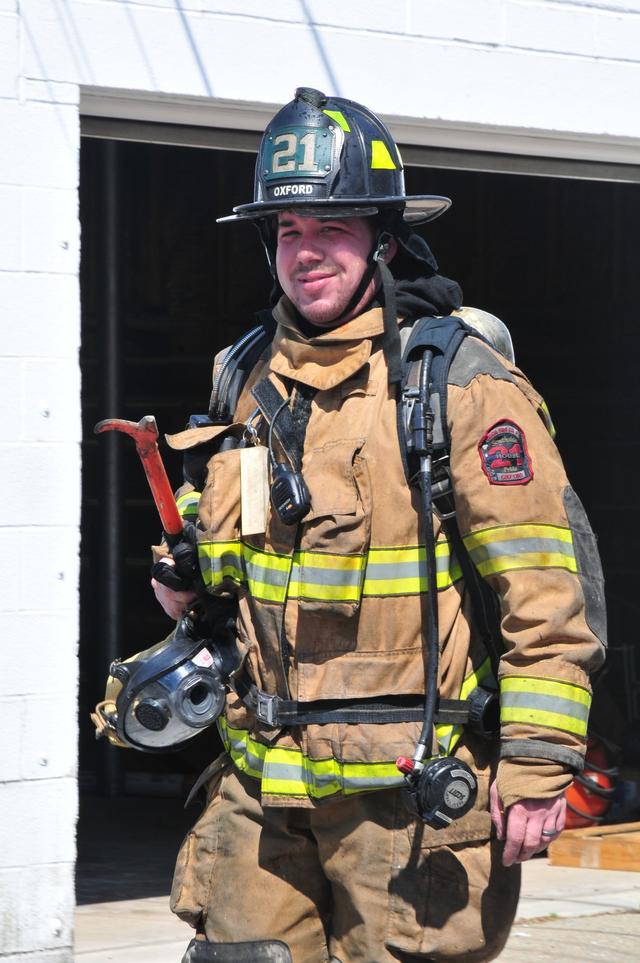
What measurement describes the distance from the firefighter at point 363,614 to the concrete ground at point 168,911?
1950 mm

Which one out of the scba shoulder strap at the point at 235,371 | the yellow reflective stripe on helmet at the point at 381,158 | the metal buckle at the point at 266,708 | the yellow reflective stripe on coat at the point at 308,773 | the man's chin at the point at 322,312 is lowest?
the yellow reflective stripe on coat at the point at 308,773

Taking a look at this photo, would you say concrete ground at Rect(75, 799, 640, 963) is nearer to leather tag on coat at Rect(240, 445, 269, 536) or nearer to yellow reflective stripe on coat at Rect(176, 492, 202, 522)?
yellow reflective stripe on coat at Rect(176, 492, 202, 522)

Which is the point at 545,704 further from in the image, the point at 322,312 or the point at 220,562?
the point at 322,312

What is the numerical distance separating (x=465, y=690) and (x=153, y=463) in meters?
0.75

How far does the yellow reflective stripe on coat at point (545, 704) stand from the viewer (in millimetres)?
2723

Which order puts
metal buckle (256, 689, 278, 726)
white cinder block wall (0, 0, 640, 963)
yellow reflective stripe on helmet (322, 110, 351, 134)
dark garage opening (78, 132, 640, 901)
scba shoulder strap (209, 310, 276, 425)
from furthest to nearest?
dark garage opening (78, 132, 640, 901)
white cinder block wall (0, 0, 640, 963)
scba shoulder strap (209, 310, 276, 425)
yellow reflective stripe on helmet (322, 110, 351, 134)
metal buckle (256, 689, 278, 726)

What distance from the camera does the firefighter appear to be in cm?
279

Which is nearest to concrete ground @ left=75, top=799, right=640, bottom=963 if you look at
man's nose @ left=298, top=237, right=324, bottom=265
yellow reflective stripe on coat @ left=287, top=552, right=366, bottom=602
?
yellow reflective stripe on coat @ left=287, top=552, right=366, bottom=602

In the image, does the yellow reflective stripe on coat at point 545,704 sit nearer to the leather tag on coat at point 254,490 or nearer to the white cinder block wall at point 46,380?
the leather tag on coat at point 254,490

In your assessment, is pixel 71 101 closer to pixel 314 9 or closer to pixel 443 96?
pixel 314 9

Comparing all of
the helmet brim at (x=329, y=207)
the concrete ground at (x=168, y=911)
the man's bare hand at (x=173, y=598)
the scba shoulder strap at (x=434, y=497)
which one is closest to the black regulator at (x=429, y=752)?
the scba shoulder strap at (x=434, y=497)

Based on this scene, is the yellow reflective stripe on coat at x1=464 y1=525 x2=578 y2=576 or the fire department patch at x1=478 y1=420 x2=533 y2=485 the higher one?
the fire department patch at x1=478 y1=420 x2=533 y2=485

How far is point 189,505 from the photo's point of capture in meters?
3.38

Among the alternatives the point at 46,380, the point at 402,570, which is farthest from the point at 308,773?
the point at 46,380
